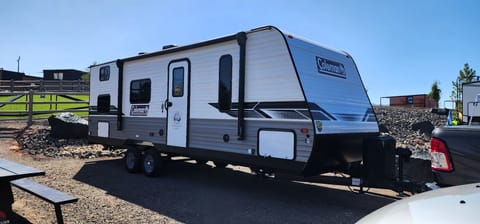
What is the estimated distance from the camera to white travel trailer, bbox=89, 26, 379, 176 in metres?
5.86

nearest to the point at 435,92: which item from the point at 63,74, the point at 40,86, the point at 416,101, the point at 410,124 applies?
the point at 416,101

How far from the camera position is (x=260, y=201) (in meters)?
6.54

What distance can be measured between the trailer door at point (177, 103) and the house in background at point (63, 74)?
67772mm

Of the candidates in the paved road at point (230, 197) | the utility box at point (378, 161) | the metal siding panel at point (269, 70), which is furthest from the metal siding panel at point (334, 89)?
the paved road at point (230, 197)

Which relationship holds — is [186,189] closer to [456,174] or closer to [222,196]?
[222,196]

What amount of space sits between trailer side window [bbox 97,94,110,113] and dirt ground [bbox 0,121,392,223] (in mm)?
1655

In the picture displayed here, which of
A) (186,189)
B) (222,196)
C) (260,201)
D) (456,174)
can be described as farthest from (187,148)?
(456,174)

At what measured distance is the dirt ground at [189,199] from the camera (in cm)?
552

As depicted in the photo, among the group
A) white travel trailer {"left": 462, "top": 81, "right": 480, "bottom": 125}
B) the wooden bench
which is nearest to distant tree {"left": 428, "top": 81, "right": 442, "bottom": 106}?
white travel trailer {"left": 462, "top": 81, "right": 480, "bottom": 125}

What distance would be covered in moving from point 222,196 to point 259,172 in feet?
2.78

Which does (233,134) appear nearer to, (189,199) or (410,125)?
(189,199)

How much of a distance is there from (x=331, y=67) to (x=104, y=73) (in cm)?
641

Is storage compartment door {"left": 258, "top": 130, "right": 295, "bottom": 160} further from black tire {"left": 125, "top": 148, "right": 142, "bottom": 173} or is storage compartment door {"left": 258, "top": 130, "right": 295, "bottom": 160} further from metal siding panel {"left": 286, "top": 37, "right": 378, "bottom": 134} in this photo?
black tire {"left": 125, "top": 148, "right": 142, "bottom": 173}

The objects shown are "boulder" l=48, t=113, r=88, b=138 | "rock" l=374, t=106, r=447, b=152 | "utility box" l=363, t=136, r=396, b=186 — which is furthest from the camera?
"rock" l=374, t=106, r=447, b=152
